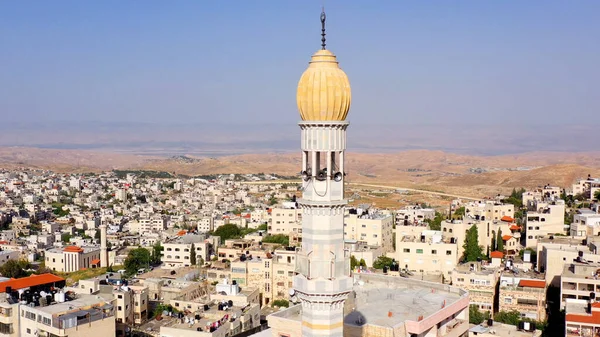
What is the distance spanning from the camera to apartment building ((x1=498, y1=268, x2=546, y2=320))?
2428cm

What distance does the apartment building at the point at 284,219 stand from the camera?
4209 cm

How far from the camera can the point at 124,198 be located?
7781cm

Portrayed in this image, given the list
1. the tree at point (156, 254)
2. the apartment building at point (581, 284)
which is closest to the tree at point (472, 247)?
the apartment building at point (581, 284)

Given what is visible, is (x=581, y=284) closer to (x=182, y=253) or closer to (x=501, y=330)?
(x=501, y=330)

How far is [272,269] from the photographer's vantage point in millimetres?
30312

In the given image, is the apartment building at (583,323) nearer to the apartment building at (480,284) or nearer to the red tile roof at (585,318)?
the red tile roof at (585,318)

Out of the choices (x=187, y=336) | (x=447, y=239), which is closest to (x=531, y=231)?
(x=447, y=239)

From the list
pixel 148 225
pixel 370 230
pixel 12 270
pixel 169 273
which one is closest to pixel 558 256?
pixel 370 230

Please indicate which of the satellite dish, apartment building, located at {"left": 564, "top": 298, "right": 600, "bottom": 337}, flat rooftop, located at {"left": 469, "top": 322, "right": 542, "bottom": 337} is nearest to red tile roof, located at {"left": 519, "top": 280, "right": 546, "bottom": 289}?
flat rooftop, located at {"left": 469, "top": 322, "right": 542, "bottom": 337}

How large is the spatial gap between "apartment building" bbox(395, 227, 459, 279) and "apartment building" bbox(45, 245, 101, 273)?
1991 cm

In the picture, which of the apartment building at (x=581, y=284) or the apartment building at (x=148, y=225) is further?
the apartment building at (x=148, y=225)

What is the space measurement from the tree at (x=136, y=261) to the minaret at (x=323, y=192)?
29138mm

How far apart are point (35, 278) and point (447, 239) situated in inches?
731

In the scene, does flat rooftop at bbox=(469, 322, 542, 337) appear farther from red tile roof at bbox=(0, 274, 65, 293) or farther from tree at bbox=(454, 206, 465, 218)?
tree at bbox=(454, 206, 465, 218)
